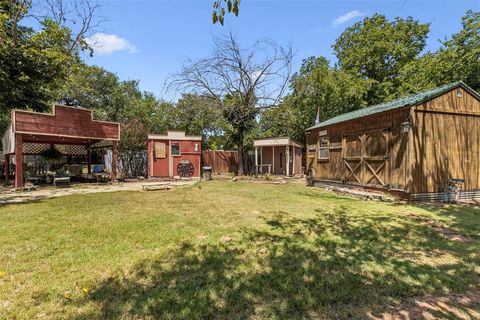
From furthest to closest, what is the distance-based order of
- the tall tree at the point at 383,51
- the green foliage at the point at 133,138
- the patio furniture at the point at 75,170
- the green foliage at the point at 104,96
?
the green foliage at the point at 104,96, the tall tree at the point at 383,51, the green foliage at the point at 133,138, the patio furniture at the point at 75,170

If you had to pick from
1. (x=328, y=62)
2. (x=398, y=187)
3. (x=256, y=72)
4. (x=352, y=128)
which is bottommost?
(x=398, y=187)

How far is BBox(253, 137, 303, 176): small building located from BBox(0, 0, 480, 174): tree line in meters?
2.00

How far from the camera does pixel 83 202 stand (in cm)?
771

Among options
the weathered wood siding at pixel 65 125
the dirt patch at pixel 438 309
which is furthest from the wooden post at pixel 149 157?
the dirt patch at pixel 438 309

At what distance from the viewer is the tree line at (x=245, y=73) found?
Result: 9.83 m

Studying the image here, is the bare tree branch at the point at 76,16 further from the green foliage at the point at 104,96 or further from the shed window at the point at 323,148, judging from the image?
the green foliage at the point at 104,96

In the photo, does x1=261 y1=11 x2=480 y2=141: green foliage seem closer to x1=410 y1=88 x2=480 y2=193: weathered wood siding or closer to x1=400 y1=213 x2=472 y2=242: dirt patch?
x1=410 y1=88 x2=480 y2=193: weathered wood siding

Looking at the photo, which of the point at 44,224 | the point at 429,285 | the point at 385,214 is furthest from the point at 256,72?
the point at 429,285

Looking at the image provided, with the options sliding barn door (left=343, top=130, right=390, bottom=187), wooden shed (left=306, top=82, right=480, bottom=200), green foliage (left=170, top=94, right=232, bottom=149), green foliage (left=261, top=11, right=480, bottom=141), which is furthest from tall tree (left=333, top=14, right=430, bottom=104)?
wooden shed (left=306, top=82, right=480, bottom=200)

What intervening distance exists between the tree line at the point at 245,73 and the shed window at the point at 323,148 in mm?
5335

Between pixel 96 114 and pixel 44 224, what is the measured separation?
23.7 meters

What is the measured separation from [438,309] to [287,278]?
1465 mm

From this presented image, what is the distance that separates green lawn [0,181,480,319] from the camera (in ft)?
8.32

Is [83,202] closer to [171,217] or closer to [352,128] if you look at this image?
[171,217]
